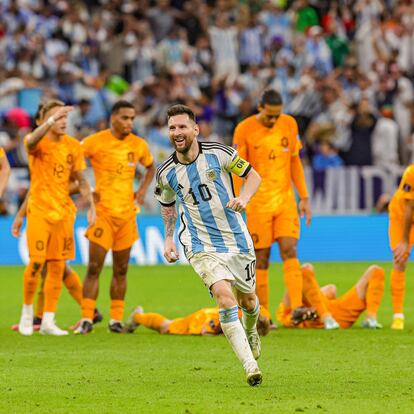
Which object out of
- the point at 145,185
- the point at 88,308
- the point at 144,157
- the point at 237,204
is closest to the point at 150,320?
the point at 88,308

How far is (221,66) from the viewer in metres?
27.6

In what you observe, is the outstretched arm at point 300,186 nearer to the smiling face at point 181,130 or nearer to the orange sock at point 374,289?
the orange sock at point 374,289

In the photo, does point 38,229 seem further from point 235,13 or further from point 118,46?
point 235,13

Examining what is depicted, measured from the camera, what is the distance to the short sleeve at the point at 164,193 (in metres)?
9.69

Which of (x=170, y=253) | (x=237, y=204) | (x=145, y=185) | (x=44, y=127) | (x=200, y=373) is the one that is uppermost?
(x=44, y=127)

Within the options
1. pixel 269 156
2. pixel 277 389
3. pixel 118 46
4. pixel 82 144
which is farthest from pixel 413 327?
pixel 118 46

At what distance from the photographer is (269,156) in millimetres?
13422

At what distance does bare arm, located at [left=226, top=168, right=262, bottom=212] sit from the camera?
29.2 ft

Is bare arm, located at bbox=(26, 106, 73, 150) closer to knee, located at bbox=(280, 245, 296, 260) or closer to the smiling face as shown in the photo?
knee, located at bbox=(280, 245, 296, 260)

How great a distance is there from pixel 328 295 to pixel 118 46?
47.9 feet

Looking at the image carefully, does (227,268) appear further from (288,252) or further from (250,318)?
(288,252)

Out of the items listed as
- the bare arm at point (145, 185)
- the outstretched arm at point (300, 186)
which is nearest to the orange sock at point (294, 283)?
the outstretched arm at point (300, 186)

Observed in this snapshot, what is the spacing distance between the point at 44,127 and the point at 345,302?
373 centimetres

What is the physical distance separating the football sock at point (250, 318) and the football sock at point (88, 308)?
3.59m
